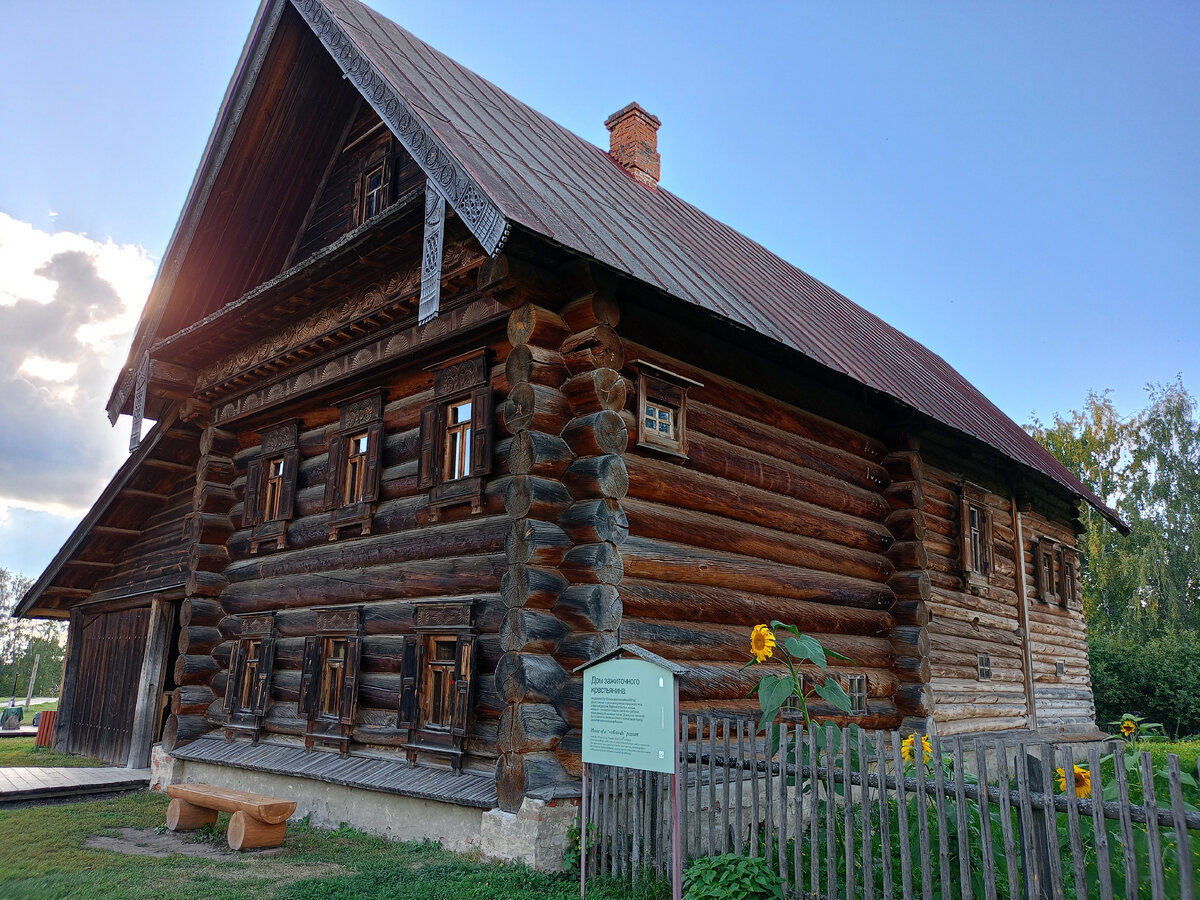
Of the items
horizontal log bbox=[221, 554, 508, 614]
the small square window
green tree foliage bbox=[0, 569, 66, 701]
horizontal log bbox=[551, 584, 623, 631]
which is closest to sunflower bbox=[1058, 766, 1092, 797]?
horizontal log bbox=[551, 584, 623, 631]

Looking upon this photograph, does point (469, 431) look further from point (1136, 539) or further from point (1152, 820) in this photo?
point (1136, 539)

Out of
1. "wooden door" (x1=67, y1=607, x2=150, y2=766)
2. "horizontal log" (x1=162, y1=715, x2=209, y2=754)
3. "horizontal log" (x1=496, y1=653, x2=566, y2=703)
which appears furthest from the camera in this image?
"wooden door" (x1=67, y1=607, x2=150, y2=766)

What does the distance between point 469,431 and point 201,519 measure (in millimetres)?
5910

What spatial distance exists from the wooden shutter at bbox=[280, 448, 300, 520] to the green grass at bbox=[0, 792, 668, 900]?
12.8ft

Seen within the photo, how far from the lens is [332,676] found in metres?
10.5

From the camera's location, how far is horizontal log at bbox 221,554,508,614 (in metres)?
8.74

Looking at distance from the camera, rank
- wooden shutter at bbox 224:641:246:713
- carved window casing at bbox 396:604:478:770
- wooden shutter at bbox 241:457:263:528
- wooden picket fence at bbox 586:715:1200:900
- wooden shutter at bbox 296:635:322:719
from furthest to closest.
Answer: wooden shutter at bbox 241:457:263:528 < wooden shutter at bbox 224:641:246:713 < wooden shutter at bbox 296:635:322:719 < carved window casing at bbox 396:604:478:770 < wooden picket fence at bbox 586:715:1200:900

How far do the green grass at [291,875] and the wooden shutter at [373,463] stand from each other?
3.56 meters

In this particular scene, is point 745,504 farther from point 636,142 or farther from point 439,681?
point 636,142

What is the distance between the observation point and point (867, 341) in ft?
49.2

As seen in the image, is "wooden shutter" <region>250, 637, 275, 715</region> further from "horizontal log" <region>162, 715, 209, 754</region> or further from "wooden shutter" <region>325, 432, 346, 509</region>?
"wooden shutter" <region>325, 432, 346, 509</region>

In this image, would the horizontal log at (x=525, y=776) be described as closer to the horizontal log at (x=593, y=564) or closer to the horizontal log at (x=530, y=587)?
the horizontal log at (x=530, y=587)

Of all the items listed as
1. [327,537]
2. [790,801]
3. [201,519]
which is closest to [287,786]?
[327,537]

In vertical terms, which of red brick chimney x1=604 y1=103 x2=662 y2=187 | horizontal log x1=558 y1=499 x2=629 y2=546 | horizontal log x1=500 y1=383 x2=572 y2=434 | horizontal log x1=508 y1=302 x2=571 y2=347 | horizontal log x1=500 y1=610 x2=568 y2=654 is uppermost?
red brick chimney x1=604 y1=103 x2=662 y2=187
